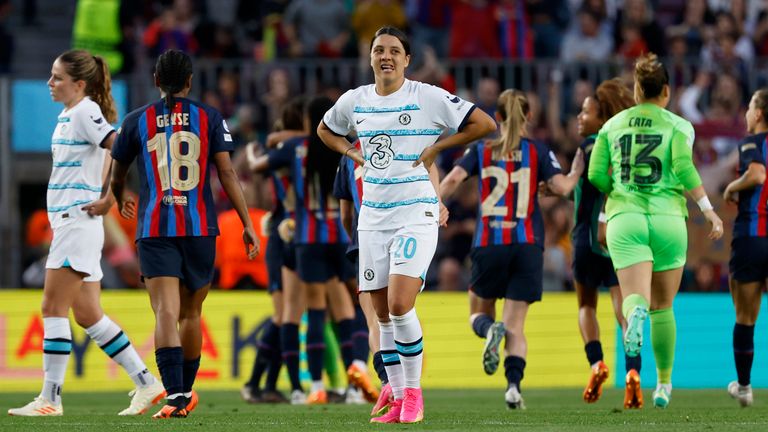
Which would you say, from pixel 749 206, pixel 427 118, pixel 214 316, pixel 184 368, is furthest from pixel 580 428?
pixel 214 316

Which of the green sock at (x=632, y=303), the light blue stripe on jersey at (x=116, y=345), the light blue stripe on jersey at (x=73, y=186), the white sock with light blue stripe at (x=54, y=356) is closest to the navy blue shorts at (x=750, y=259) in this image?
the green sock at (x=632, y=303)

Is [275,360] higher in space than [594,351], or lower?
lower

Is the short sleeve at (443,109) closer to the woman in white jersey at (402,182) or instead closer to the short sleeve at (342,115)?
the woman in white jersey at (402,182)

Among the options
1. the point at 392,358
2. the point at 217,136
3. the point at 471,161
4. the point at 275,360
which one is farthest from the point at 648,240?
the point at 275,360

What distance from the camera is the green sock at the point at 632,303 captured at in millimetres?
9781

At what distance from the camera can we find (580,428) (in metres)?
8.48

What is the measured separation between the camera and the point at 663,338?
10.5 m

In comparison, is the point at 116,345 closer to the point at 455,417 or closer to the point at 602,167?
the point at 455,417

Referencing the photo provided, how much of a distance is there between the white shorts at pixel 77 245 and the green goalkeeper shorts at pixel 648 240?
3.44 metres

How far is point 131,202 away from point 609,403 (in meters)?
4.54

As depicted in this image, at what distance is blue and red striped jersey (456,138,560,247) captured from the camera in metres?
11.2

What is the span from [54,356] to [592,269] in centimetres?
408

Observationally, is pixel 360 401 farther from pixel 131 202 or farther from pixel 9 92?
pixel 9 92

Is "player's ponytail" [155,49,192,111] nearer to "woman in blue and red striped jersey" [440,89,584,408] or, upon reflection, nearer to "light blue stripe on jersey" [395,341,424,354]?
"light blue stripe on jersey" [395,341,424,354]
